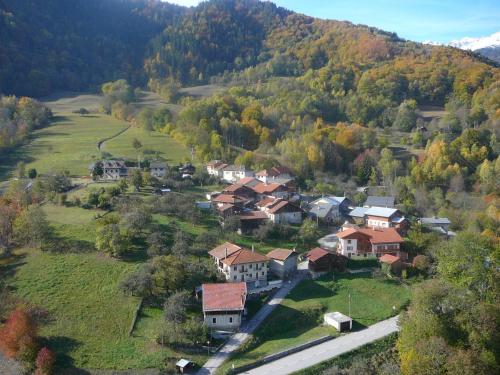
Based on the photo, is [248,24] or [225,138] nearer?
[225,138]

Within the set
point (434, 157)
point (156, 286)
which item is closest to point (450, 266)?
point (156, 286)

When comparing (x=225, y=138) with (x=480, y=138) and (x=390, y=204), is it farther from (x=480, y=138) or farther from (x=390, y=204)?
(x=480, y=138)

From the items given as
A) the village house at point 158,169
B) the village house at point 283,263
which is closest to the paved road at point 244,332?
the village house at point 283,263

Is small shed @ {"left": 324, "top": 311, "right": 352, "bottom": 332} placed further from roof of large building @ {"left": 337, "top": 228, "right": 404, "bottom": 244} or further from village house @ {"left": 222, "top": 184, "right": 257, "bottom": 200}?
village house @ {"left": 222, "top": 184, "right": 257, "bottom": 200}

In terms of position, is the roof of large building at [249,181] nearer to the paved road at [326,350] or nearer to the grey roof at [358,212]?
the grey roof at [358,212]

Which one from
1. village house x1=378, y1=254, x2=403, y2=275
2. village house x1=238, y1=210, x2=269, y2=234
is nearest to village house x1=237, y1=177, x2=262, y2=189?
village house x1=238, y1=210, x2=269, y2=234

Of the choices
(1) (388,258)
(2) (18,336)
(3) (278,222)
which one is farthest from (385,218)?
(2) (18,336)
